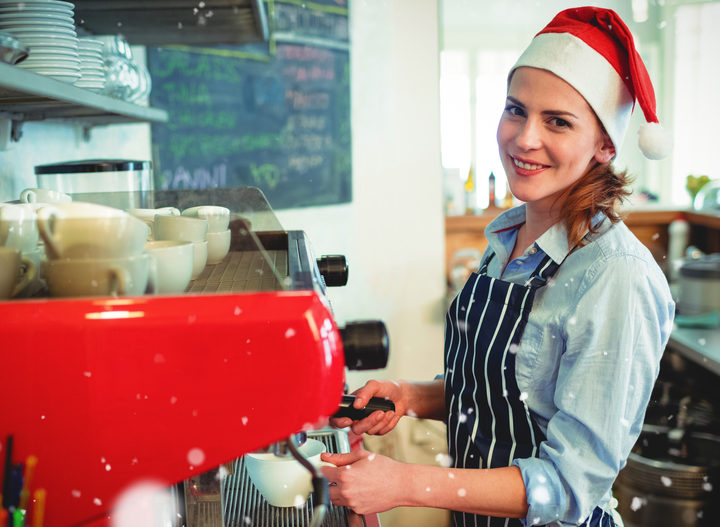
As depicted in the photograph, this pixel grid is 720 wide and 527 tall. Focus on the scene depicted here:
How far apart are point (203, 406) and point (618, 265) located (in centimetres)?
63

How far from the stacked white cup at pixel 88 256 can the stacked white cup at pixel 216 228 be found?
20 centimetres

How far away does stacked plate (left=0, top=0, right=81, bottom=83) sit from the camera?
3.19ft

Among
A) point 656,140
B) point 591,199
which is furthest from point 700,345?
point 591,199

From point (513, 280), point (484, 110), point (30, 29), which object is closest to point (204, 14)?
point (30, 29)

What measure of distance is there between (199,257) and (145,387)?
20cm

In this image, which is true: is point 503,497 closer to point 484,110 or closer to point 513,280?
point 513,280

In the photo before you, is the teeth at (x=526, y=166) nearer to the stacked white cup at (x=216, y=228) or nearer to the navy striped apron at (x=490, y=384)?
the navy striped apron at (x=490, y=384)

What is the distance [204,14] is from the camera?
159 cm

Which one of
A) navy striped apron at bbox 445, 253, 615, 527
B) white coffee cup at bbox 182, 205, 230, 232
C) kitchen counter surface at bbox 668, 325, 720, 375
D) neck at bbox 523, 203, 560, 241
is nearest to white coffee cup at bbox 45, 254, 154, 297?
white coffee cup at bbox 182, 205, 230, 232

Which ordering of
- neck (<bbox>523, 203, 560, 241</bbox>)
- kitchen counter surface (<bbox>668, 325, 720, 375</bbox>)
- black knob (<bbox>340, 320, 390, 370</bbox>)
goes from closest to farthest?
1. black knob (<bbox>340, 320, 390, 370</bbox>)
2. neck (<bbox>523, 203, 560, 241</bbox>)
3. kitchen counter surface (<bbox>668, 325, 720, 375</bbox>)

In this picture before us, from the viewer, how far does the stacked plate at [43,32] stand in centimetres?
97

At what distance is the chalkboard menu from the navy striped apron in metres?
1.62

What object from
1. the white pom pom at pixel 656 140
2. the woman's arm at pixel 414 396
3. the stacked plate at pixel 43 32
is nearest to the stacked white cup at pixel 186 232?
the stacked plate at pixel 43 32

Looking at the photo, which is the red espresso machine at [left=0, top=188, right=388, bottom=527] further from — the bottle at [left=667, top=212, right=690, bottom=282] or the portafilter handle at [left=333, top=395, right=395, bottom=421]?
the bottle at [left=667, top=212, right=690, bottom=282]
